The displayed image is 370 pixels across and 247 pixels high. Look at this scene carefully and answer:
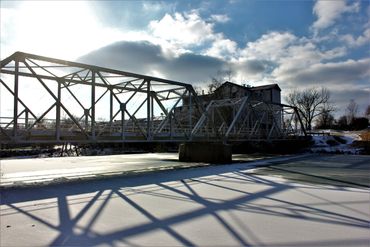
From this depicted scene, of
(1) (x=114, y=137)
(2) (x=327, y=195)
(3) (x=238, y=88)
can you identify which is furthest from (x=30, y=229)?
(3) (x=238, y=88)

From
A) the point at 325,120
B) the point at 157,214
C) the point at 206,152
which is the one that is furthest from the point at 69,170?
the point at 325,120

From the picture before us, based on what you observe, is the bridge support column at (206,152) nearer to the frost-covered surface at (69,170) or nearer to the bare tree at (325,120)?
the frost-covered surface at (69,170)

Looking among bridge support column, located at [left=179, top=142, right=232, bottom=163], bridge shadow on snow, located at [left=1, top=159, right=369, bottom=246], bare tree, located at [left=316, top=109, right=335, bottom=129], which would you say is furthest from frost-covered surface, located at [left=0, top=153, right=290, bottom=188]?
bare tree, located at [left=316, top=109, right=335, bottom=129]

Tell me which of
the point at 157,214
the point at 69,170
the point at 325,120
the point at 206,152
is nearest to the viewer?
the point at 157,214

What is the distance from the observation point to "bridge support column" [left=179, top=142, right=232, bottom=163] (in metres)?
A: 28.8

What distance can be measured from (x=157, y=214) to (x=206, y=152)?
20545 mm

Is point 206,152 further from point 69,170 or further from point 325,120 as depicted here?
point 325,120

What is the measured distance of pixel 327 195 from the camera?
12000 millimetres

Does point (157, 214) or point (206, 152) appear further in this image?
point (206, 152)

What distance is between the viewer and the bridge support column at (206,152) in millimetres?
28797

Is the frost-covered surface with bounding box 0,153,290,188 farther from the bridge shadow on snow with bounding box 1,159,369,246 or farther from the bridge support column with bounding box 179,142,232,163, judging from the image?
the bridge shadow on snow with bounding box 1,159,369,246

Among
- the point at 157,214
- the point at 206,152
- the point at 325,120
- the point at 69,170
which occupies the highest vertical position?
the point at 325,120

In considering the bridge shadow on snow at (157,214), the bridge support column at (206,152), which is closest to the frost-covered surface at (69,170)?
the bridge support column at (206,152)

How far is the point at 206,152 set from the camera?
2944 cm
